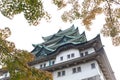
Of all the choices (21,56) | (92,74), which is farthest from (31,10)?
(92,74)

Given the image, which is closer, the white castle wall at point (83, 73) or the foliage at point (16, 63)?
the foliage at point (16, 63)

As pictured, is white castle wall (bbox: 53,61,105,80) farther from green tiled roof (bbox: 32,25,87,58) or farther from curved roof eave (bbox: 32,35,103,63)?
green tiled roof (bbox: 32,25,87,58)

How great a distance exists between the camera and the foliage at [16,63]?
27.7 ft

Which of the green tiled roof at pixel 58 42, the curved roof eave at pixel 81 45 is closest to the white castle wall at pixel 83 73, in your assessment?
the curved roof eave at pixel 81 45

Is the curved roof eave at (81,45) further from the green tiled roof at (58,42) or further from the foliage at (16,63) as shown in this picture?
the foliage at (16,63)

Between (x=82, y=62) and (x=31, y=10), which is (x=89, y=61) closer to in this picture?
(x=82, y=62)

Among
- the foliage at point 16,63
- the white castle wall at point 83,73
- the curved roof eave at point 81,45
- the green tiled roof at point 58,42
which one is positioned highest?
the green tiled roof at point 58,42

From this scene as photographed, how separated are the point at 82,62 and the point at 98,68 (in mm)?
2072

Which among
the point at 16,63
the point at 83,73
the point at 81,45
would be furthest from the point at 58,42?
the point at 16,63

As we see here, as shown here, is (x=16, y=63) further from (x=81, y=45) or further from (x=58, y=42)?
(x=58, y=42)

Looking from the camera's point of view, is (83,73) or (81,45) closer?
(83,73)

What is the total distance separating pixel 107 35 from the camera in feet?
30.8

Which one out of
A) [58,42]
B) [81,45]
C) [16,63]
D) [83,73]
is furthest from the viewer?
[58,42]

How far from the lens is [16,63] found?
28.2ft
